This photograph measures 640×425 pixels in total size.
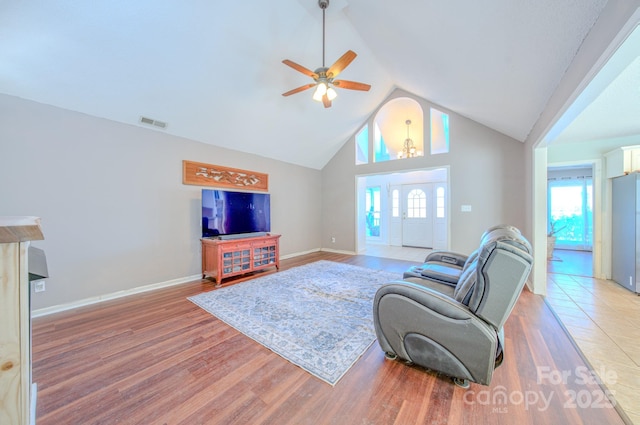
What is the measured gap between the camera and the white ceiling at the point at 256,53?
2.03 m

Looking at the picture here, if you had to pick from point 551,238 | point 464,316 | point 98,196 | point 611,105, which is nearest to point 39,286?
point 98,196

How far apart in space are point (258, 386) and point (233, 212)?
3.04m

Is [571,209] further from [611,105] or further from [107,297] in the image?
[107,297]

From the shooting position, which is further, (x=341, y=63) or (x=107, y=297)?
(x=107, y=297)

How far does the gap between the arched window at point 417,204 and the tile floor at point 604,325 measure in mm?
3257

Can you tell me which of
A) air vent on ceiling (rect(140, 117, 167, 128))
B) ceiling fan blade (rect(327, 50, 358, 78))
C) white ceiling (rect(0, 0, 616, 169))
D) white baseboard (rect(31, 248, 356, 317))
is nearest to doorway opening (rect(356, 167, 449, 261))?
white ceiling (rect(0, 0, 616, 169))

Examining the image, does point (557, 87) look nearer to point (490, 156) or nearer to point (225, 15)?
point (490, 156)

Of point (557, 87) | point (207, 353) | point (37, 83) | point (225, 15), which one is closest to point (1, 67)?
point (37, 83)

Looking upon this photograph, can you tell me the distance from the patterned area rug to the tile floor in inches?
60.4

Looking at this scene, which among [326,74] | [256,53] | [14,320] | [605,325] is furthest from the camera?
[256,53]

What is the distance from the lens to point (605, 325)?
2346 millimetres

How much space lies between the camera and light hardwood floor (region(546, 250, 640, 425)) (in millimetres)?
1594

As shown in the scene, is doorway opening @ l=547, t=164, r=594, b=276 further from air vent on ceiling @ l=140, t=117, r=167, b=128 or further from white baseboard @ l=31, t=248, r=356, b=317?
air vent on ceiling @ l=140, t=117, r=167, b=128

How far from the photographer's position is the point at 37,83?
2453mm
